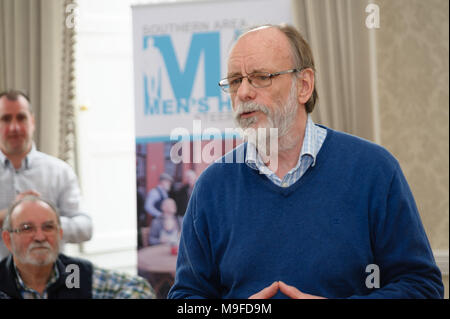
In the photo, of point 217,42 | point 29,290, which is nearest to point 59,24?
point 217,42

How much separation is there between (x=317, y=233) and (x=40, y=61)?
185cm

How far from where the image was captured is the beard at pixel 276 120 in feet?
3.95

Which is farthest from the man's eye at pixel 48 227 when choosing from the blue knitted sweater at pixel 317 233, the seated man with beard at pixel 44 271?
the blue knitted sweater at pixel 317 233

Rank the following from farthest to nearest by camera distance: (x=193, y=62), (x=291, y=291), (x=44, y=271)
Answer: (x=193, y=62), (x=44, y=271), (x=291, y=291)

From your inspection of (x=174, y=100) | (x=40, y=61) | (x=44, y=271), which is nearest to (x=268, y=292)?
(x=44, y=271)

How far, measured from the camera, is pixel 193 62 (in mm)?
2316

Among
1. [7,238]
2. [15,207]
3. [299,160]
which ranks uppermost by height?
[299,160]

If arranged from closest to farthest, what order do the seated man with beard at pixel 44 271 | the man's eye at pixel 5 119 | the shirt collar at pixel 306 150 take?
the shirt collar at pixel 306 150 → the seated man with beard at pixel 44 271 → the man's eye at pixel 5 119

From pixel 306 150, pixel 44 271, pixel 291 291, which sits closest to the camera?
pixel 291 291

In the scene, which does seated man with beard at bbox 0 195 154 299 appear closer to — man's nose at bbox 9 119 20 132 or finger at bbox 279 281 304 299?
man's nose at bbox 9 119 20 132

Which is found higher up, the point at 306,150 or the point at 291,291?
the point at 306,150

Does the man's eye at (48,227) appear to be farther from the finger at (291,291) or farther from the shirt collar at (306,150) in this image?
the finger at (291,291)

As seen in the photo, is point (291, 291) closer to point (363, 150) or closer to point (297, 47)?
point (363, 150)
